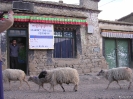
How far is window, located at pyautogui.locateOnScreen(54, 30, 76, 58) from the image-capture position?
39.1 feet

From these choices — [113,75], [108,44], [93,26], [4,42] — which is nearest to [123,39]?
[108,44]

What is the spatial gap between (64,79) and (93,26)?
20.7ft

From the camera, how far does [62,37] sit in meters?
12.1

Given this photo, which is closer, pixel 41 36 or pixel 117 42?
pixel 41 36

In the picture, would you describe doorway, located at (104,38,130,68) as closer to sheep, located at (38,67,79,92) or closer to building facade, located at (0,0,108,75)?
building facade, located at (0,0,108,75)

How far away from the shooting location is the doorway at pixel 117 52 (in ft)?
48.0

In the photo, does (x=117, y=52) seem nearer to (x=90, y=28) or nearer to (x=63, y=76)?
(x=90, y=28)

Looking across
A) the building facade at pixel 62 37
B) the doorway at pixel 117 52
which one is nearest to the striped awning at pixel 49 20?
the building facade at pixel 62 37

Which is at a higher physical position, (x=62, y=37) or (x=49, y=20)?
(x=49, y=20)

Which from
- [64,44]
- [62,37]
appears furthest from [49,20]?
[64,44]

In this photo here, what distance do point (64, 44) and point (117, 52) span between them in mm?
4904

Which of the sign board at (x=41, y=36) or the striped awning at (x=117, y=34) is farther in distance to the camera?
the striped awning at (x=117, y=34)

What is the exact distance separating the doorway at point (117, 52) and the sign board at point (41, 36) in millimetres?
4777

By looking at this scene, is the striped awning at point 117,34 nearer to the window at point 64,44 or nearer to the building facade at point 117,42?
the building facade at point 117,42
